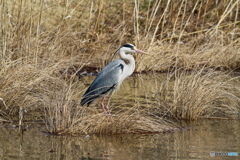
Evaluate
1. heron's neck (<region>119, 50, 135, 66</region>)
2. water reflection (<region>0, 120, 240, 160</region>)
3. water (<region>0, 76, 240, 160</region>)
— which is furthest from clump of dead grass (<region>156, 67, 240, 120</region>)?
heron's neck (<region>119, 50, 135, 66</region>)

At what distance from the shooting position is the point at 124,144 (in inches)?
237

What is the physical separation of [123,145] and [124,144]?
0.18 ft

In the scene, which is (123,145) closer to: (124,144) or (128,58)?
(124,144)

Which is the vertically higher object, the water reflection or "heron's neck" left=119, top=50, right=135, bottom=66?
"heron's neck" left=119, top=50, right=135, bottom=66

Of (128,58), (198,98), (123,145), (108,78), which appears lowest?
(123,145)

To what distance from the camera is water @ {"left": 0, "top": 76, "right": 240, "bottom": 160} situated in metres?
5.45

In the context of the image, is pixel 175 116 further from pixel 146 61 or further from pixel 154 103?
pixel 146 61

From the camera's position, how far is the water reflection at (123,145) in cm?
546

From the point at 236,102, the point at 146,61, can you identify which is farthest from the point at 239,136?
the point at 146,61

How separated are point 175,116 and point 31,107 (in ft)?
7.16

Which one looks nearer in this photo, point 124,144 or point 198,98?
point 124,144

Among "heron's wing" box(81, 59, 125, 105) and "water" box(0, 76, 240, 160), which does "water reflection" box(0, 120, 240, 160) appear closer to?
"water" box(0, 76, 240, 160)

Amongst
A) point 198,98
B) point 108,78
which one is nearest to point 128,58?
point 108,78

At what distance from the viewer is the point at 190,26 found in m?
14.5
